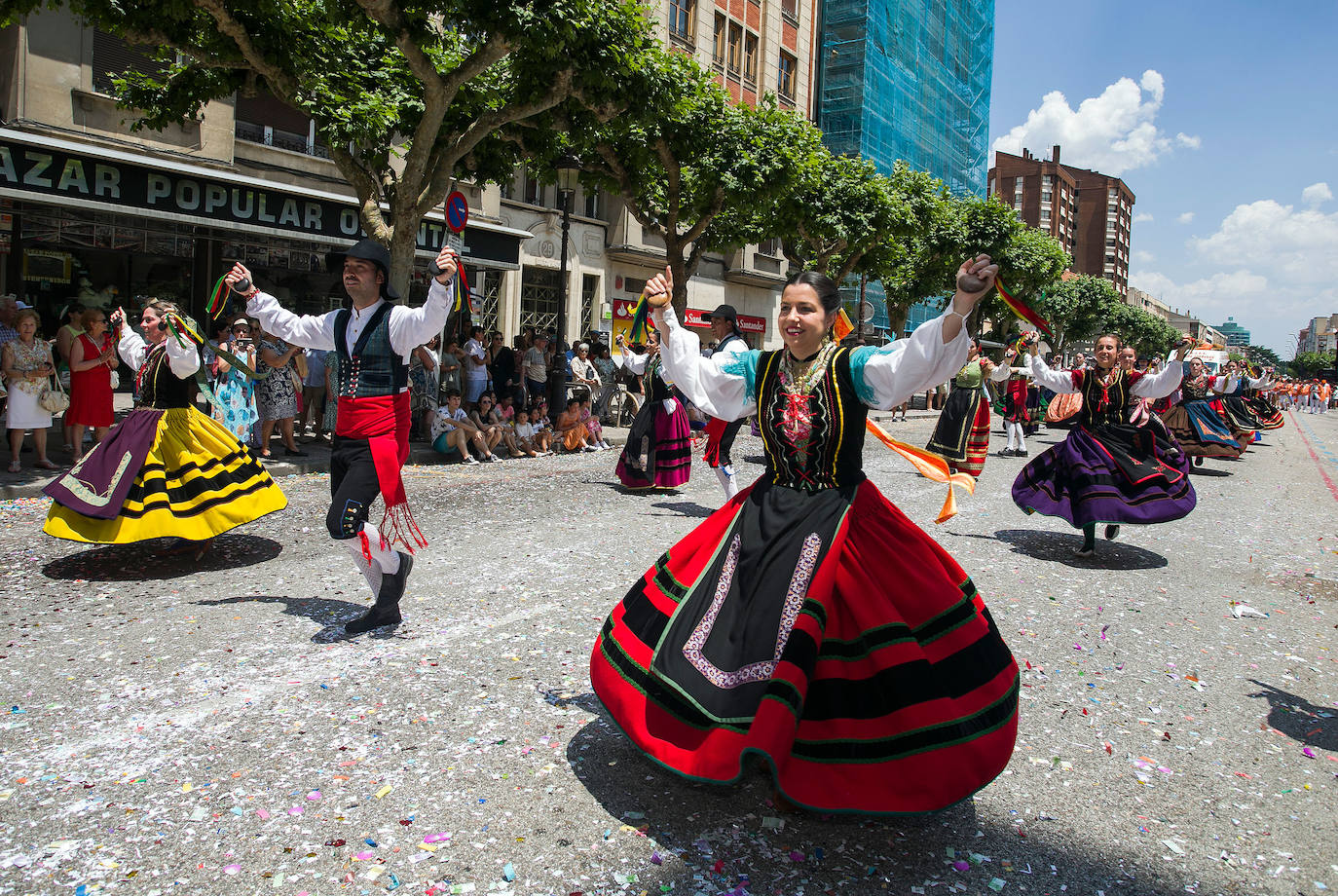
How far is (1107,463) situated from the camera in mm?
7398

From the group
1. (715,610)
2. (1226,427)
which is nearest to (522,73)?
(715,610)

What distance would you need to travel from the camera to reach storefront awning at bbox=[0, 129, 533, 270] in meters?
12.8

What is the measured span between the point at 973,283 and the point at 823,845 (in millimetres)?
1808

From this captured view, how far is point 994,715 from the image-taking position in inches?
113

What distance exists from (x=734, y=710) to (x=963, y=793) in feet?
2.39

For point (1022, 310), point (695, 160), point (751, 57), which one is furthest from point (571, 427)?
point (751, 57)

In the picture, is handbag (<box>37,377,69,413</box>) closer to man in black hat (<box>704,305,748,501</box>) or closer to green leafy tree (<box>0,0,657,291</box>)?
green leafy tree (<box>0,0,657,291</box>)

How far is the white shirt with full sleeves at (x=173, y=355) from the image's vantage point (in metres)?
5.89

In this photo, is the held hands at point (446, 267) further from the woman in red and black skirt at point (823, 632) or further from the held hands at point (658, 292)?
the woman in red and black skirt at point (823, 632)

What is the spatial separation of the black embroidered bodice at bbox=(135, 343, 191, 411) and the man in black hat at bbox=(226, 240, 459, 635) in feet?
5.54

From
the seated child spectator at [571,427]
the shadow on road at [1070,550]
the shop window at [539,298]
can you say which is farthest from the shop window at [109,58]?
the shadow on road at [1070,550]

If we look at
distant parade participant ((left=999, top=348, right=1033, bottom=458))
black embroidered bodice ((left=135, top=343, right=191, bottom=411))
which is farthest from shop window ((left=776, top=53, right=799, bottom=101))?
black embroidered bodice ((left=135, top=343, right=191, bottom=411))

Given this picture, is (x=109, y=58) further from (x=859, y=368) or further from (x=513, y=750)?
(x=859, y=368)

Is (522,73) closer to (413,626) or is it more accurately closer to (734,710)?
(413,626)
